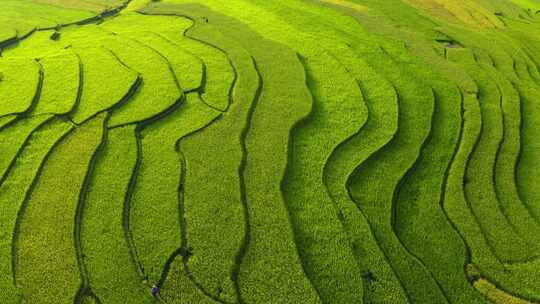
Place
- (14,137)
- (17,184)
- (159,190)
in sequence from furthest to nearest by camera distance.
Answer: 1. (14,137)
2. (17,184)
3. (159,190)

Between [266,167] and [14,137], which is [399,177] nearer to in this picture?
[266,167]

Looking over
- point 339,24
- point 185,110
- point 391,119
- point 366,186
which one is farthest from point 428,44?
point 185,110

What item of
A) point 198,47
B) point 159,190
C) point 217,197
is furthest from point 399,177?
point 198,47

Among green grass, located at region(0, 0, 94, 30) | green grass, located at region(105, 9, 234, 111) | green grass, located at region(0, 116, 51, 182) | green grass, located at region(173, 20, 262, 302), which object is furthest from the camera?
green grass, located at region(0, 0, 94, 30)

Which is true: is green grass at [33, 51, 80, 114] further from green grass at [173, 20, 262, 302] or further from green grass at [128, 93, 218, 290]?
green grass at [173, 20, 262, 302]

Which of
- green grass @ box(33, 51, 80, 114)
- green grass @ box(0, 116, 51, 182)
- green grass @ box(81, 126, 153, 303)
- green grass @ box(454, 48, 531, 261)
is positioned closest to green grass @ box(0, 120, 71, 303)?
green grass @ box(0, 116, 51, 182)

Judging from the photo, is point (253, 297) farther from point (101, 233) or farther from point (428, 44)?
point (428, 44)

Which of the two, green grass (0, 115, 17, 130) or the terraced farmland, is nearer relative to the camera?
the terraced farmland
